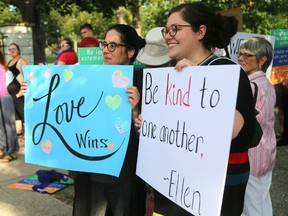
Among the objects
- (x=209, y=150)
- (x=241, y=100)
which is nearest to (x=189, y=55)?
(x=241, y=100)

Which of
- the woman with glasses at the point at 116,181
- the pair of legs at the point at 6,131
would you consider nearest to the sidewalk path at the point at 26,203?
the pair of legs at the point at 6,131

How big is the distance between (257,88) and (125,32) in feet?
3.37

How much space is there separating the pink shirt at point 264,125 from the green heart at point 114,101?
3.58 feet

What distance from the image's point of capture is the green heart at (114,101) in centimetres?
194

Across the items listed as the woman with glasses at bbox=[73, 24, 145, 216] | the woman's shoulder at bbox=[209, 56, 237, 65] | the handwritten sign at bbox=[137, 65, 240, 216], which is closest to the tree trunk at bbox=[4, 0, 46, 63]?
the woman with glasses at bbox=[73, 24, 145, 216]

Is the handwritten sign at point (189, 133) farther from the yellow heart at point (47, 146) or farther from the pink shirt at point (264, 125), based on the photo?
the pink shirt at point (264, 125)

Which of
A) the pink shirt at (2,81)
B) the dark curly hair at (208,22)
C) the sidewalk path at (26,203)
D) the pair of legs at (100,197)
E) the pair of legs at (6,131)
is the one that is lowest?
the sidewalk path at (26,203)

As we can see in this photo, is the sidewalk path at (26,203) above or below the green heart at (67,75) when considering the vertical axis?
below

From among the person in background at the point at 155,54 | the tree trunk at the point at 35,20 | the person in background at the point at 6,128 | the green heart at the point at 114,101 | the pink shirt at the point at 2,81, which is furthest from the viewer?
the tree trunk at the point at 35,20

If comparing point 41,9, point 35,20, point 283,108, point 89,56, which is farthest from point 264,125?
point 35,20

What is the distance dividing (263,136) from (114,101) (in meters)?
1.25

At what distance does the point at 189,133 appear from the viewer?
1478mm

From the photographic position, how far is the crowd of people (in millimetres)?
1592

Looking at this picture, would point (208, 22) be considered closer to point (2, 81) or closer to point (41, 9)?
point (2, 81)
